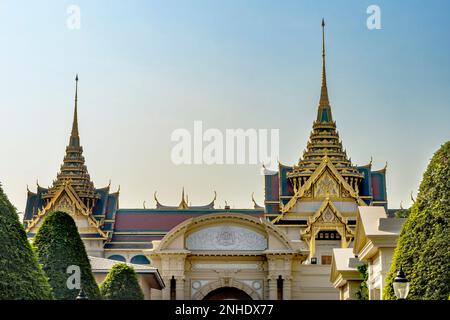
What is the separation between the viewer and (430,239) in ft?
83.0

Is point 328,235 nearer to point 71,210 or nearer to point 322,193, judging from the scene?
point 322,193

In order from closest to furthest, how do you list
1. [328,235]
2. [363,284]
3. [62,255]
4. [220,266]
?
1. [62,255]
2. [363,284]
3. [220,266]
4. [328,235]

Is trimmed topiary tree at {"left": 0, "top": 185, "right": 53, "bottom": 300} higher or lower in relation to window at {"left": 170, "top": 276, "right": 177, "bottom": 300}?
lower

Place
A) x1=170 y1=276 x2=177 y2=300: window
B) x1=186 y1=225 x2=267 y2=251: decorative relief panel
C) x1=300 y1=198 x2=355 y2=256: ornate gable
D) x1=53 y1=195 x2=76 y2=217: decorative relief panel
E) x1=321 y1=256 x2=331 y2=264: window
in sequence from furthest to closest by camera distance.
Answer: x1=53 y1=195 x2=76 y2=217: decorative relief panel, x1=300 y1=198 x2=355 y2=256: ornate gable, x1=321 y1=256 x2=331 y2=264: window, x1=186 y1=225 x2=267 y2=251: decorative relief panel, x1=170 y1=276 x2=177 y2=300: window

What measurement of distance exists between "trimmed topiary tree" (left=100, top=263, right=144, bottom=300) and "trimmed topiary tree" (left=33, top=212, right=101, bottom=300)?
559 centimetres

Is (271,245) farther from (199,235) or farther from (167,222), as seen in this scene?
(167,222)

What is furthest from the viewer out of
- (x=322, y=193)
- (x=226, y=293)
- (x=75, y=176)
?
(x=75, y=176)

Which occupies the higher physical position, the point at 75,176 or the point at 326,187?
the point at 75,176

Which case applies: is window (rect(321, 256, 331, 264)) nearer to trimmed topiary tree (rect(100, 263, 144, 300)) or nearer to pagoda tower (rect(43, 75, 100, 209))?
pagoda tower (rect(43, 75, 100, 209))

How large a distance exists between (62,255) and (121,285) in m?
7.31

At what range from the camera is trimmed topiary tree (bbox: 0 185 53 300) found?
25.3 meters

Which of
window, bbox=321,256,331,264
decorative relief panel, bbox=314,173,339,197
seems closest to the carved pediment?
decorative relief panel, bbox=314,173,339,197

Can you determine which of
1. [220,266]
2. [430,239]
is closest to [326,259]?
[220,266]

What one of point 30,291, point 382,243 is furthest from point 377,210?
point 30,291
